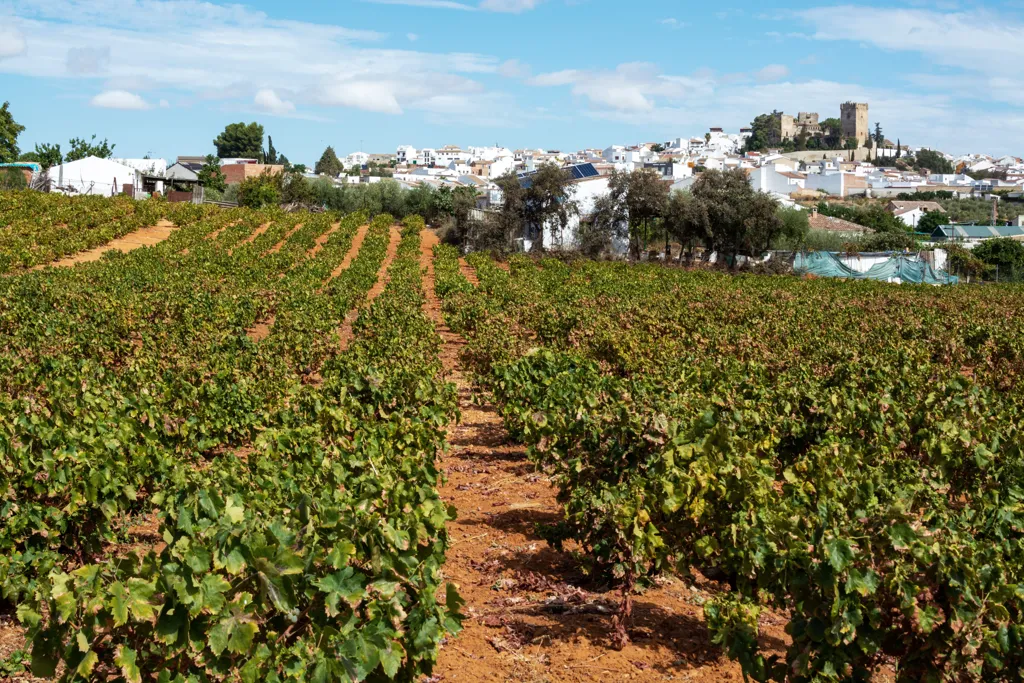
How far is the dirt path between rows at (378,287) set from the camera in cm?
2359

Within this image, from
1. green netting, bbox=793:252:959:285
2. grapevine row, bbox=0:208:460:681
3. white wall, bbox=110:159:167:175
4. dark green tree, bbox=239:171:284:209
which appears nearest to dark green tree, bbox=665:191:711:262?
green netting, bbox=793:252:959:285

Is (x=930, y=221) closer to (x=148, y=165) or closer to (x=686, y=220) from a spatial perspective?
(x=686, y=220)

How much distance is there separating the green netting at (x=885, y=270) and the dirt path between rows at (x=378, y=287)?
19.4 m

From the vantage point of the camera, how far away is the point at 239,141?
159500mm

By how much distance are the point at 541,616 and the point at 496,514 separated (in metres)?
2.63

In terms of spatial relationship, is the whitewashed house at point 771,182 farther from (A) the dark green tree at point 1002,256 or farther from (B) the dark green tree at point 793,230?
(A) the dark green tree at point 1002,256

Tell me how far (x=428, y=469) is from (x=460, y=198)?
4448cm

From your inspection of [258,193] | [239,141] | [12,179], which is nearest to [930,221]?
[258,193]

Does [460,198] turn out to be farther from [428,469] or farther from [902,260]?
[428,469]

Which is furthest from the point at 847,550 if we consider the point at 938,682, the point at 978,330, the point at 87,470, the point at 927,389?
the point at 978,330

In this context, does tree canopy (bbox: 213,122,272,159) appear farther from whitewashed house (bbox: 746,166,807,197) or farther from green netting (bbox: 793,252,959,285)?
green netting (bbox: 793,252,959,285)

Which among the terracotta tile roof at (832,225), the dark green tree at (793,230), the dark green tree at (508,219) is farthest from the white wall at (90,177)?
the terracotta tile roof at (832,225)

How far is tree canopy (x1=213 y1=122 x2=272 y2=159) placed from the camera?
521 feet

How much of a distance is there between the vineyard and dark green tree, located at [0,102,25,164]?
8453 cm
